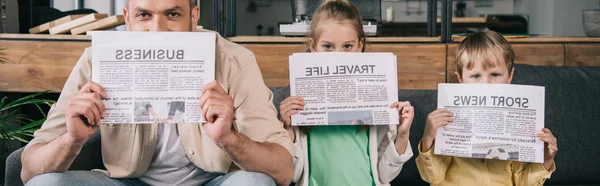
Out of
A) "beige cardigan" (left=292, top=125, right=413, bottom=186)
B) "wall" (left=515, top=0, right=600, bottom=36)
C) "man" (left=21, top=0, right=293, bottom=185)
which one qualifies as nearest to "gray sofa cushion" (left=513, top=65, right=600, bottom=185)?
"beige cardigan" (left=292, top=125, right=413, bottom=186)

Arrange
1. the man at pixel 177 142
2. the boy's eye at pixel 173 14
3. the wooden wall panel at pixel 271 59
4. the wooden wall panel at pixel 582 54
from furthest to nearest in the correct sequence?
the wooden wall panel at pixel 582 54, the wooden wall panel at pixel 271 59, the boy's eye at pixel 173 14, the man at pixel 177 142

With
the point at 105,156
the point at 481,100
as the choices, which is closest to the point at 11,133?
the point at 105,156

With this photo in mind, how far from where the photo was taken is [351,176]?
1990mm

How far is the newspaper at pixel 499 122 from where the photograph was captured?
6.22 feet

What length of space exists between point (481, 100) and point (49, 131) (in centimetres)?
111

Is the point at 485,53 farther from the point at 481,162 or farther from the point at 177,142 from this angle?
the point at 177,142

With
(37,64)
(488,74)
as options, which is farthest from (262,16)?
(488,74)

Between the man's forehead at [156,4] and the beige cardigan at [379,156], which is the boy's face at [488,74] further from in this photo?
the man's forehead at [156,4]

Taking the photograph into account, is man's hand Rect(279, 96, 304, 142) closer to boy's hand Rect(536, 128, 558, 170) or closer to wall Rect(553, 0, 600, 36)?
boy's hand Rect(536, 128, 558, 170)

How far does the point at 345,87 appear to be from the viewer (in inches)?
74.9

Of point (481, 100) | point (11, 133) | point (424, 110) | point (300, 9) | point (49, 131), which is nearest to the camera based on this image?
point (49, 131)

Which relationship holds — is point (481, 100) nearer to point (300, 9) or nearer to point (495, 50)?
point (495, 50)

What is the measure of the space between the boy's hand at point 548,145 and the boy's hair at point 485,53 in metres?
0.24

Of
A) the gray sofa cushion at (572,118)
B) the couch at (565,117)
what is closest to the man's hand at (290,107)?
the couch at (565,117)
